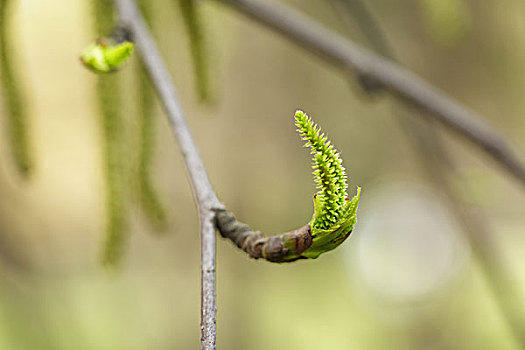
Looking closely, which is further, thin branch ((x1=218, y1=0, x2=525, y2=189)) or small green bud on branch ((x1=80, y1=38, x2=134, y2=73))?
A: thin branch ((x1=218, y1=0, x2=525, y2=189))

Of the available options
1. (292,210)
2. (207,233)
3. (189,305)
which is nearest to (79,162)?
(189,305)

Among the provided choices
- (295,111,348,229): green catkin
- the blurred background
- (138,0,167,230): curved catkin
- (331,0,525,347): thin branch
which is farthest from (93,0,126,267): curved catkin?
the blurred background

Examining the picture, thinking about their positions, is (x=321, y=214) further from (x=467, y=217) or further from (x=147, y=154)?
(x=467, y=217)

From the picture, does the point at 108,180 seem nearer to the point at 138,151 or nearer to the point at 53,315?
the point at 138,151

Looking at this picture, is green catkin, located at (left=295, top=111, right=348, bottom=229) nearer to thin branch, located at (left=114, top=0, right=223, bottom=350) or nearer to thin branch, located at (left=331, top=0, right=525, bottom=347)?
thin branch, located at (left=114, top=0, right=223, bottom=350)

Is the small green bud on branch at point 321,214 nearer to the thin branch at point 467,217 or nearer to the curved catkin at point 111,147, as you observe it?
the curved catkin at point 111,147

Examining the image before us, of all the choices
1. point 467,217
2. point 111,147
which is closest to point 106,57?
point 111,147
